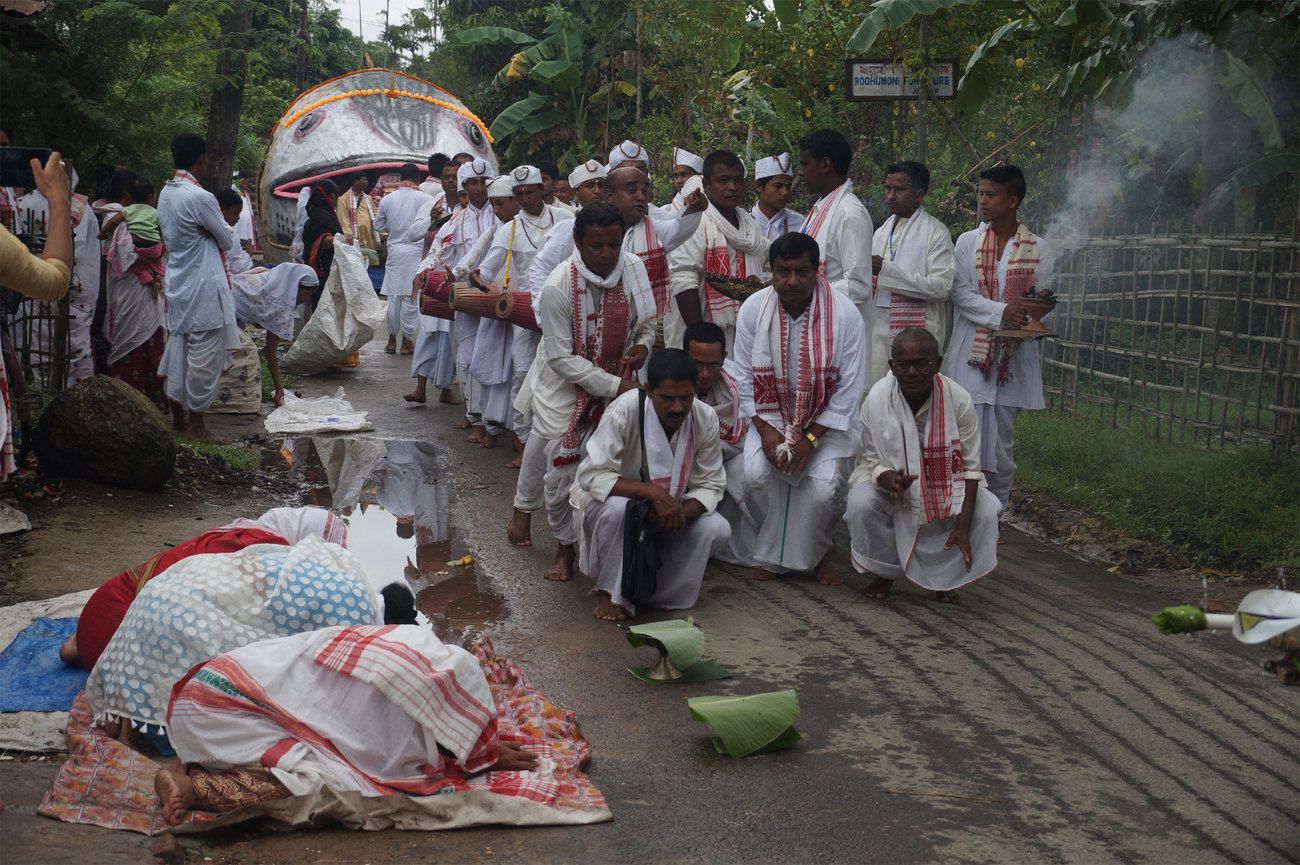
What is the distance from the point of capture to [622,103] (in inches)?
936

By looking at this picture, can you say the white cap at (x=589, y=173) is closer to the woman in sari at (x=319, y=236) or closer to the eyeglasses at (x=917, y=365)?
the eyeglasses at (x=917, y=365)

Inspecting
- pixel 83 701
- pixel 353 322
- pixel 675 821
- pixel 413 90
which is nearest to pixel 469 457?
pixel 353 322

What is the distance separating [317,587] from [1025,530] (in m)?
5.49

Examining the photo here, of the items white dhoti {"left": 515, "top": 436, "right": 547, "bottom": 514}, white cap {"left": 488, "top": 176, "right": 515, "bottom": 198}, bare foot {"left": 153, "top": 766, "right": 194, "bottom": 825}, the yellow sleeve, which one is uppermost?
white cap {"left": 488, "top": 176, "right": 515, "bottom": 198}

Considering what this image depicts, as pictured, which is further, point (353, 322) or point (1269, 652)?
point (353, 322)

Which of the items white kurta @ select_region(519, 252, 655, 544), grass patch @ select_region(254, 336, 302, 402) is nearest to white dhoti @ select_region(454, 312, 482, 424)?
grass patch @ select_region(254, 336, 302, 402)

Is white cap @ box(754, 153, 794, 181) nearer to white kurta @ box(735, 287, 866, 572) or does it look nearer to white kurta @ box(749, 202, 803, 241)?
white kurta @ box(749, 202, 803, 241)

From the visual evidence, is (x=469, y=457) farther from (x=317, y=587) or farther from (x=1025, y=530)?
(x=317, y=587)

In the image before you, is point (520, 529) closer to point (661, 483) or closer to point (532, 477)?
point (532, 477)

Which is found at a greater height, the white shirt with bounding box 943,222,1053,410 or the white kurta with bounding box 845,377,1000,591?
the white shirt with bounding box 943,222,1053,410

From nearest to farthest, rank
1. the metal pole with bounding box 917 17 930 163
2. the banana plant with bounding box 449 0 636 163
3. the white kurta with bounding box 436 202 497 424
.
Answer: the metal pole with bounding box 917 17 930 163 → the white kurta with bounding box 436 202 497 424 → the banana plant with bounding box 449 0 636 163

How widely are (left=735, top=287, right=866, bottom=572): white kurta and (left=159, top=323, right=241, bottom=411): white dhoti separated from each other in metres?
4.68

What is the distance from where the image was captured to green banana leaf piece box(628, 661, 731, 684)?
18.1 ft

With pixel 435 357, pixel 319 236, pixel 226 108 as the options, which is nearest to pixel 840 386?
pixel 435 357
